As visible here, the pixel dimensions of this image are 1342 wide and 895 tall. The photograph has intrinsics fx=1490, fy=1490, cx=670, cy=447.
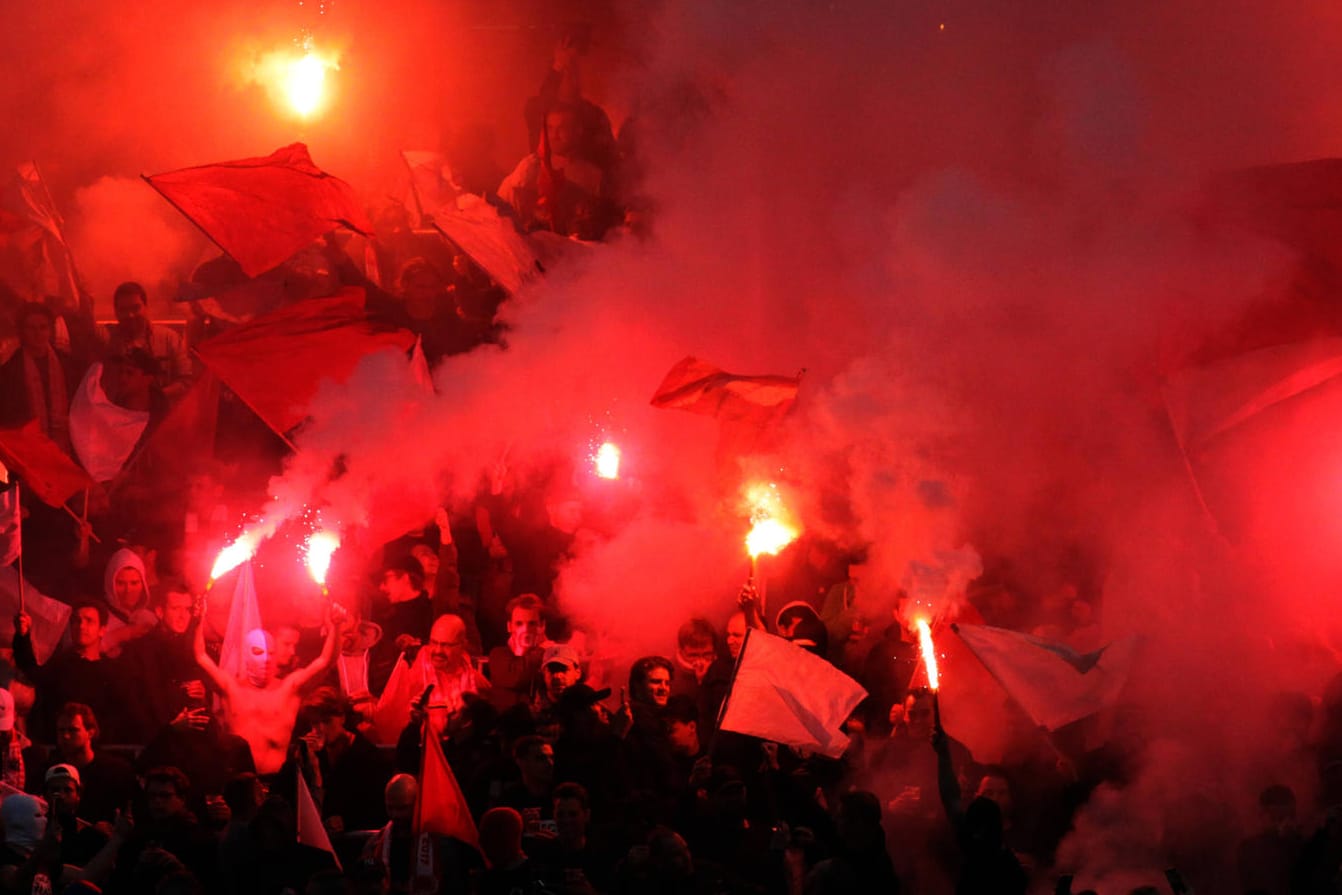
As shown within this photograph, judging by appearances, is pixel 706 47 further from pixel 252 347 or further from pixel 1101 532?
pixel 1101 532

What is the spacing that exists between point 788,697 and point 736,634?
33.8 inches

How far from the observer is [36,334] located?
10.2m

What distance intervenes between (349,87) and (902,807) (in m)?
7.10

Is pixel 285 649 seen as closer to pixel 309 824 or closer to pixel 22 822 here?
pixel 22 822

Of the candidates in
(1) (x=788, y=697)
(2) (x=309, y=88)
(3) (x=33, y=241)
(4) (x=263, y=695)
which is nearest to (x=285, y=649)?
(4) (x=263, y=695)

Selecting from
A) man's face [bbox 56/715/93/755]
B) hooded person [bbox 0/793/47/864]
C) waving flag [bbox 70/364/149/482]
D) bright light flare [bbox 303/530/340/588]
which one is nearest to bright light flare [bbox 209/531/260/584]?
bright light flare [bbox 303/530/340/588]

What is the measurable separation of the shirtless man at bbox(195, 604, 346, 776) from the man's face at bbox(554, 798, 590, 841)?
242 cm

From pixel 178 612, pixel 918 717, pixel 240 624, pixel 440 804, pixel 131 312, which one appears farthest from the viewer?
pixel 131 312

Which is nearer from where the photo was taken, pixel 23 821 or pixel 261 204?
pixel 23 821

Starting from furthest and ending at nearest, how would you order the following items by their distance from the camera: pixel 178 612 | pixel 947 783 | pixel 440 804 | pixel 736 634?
pixel 178 612
pixel 736 634
pixel 440 804
pixel 947 783

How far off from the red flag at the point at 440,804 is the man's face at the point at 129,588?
10.6 feet

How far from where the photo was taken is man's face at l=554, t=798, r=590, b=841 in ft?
17.4

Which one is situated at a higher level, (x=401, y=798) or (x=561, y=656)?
(x=561, y=656)

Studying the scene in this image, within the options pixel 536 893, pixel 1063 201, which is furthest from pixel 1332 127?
pixel 536 893
